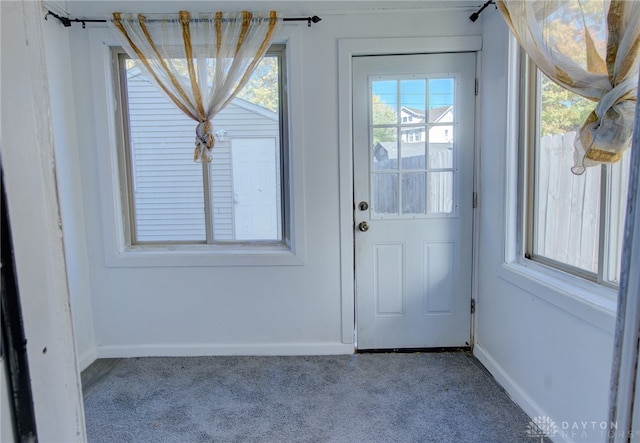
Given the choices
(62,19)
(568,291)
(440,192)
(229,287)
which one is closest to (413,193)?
(440,192)

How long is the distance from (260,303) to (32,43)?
212 cm

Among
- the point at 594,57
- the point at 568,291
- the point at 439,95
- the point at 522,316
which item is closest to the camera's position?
the point at 594,57

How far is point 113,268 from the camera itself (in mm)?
2373

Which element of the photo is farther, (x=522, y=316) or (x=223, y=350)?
(x=223, y=350)

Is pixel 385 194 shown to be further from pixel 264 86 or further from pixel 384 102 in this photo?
pixel 264 86

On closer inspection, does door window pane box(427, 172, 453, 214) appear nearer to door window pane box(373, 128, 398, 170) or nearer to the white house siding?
door window pane box(373, 128, 398, 170)

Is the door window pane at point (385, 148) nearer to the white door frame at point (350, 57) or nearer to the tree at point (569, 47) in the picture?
the white door frame at point (350, 57)

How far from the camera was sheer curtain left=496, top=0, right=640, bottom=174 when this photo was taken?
1157mm

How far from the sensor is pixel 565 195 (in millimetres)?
1613

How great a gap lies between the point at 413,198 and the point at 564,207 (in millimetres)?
888

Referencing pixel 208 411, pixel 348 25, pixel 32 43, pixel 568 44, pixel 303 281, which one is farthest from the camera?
pixel 303 281

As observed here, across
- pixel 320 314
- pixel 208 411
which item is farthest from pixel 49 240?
pixel 320 314

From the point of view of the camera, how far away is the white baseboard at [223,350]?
2398 millimetres

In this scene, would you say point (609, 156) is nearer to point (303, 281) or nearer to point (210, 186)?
point (303, 281)
